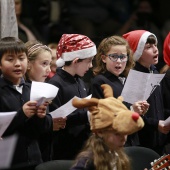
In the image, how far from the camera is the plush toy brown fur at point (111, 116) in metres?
4.23

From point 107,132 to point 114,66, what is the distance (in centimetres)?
126

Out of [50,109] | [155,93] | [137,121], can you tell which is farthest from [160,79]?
[137,121]

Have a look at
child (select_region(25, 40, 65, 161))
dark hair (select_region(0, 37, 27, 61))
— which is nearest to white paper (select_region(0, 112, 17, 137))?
dark hair (select_region(0, 37, 27, 61))

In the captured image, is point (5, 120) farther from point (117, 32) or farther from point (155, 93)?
point (117, 32)

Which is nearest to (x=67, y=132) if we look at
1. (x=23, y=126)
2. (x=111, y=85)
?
(x=111, y=85)

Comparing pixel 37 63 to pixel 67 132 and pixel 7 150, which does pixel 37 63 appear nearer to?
pixel 67 132

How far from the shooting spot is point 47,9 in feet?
25.7

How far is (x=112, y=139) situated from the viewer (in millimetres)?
4312

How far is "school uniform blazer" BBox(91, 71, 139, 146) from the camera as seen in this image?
5.37 m

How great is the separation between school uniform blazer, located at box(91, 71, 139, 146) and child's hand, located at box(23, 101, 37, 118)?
2.67 ft

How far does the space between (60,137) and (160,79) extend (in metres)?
0.80

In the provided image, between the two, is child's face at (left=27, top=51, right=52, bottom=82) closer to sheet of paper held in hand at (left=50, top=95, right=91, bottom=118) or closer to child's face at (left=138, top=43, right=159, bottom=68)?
sheet of paper held in hand at (left=50, top=95, right=91, bottom=118)

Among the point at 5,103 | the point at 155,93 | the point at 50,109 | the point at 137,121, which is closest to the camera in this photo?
the point at 137,121

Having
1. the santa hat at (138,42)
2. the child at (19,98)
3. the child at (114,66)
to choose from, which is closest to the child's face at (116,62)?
the child at (114,66)
